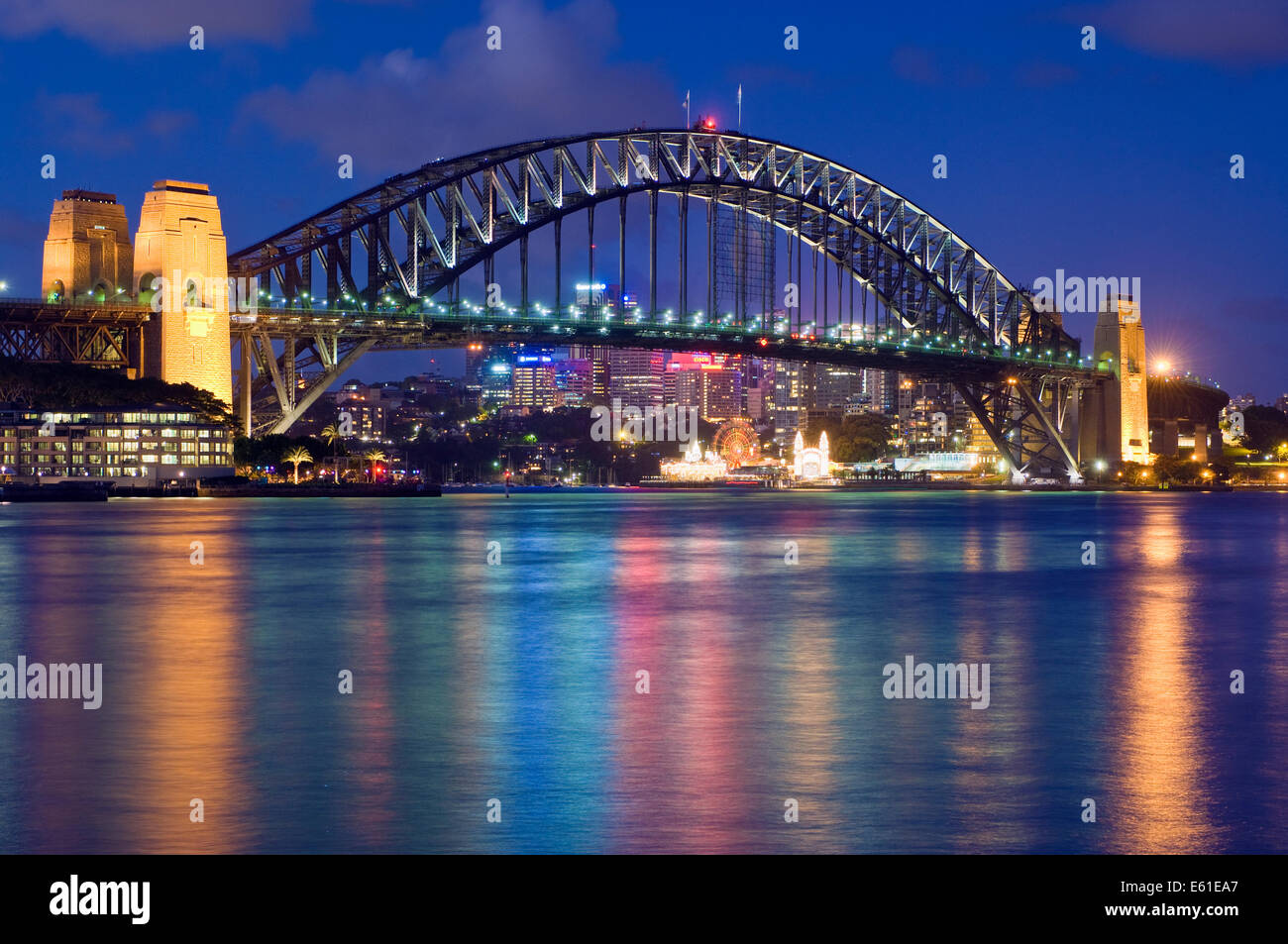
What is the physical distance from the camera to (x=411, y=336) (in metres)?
76.1

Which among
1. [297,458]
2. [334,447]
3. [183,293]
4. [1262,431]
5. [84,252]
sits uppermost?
[84,252]

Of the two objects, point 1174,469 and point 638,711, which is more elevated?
point 1174,469

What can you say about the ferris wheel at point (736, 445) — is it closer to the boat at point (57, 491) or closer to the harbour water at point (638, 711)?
the boat at point (57, 491)

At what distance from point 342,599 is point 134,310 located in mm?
56892

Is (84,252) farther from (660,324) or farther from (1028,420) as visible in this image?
(1028,420)

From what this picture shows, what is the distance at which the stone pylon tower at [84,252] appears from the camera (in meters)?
81.5

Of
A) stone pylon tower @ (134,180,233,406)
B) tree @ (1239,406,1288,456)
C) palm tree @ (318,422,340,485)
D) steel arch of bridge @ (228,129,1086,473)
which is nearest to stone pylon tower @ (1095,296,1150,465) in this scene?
steel arch of bridge @ (228,129,1086,473)

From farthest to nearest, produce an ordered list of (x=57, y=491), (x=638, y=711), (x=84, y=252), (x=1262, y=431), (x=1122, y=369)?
1. (x=1262, y=431)
2. (x=1122, y=369)
3. (x=84, y=252)
4. (x=57, y=491)
5. (x=638, y=711)

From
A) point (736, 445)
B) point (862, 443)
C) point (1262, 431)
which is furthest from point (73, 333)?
point (1262, 431)

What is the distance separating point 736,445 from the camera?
18588 cm

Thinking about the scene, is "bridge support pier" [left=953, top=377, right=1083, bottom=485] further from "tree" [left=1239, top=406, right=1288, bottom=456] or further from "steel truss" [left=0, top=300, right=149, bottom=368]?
"tree" [left=1239, top=406, right=1288, bottom=456]

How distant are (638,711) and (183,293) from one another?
69.3 metres

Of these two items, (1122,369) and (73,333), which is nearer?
(73,333)

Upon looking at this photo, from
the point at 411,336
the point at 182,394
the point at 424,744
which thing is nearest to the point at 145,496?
the point at 182,394
